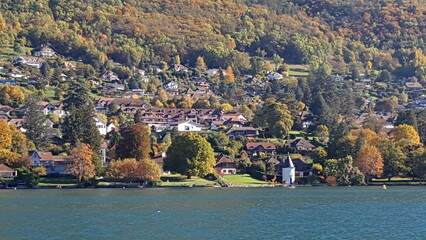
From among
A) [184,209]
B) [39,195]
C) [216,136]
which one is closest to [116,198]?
[39,195]

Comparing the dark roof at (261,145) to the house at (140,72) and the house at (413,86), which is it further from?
the house at (413,86)

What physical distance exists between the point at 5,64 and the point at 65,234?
11256 cm

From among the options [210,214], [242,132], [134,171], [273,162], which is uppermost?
[242,132]

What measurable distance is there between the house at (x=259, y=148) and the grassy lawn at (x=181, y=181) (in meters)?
16.0

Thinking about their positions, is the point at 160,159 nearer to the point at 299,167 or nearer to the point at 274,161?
the point at 274,161

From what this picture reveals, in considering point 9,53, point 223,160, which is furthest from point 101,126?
point 9,53

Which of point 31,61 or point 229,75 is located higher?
point 31,61

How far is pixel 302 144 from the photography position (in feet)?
345

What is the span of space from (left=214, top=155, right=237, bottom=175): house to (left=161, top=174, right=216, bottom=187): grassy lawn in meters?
6.36

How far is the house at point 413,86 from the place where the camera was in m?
181

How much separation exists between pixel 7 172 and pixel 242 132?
129 ft

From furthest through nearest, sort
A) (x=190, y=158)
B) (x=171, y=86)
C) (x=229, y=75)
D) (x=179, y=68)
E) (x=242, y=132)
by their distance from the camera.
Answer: (x=179, y=68)
(x=229, y=75)
(x=171, y=86)
(x=242, y=132)
(x=190, y=158)

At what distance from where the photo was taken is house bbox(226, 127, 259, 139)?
113688 mm

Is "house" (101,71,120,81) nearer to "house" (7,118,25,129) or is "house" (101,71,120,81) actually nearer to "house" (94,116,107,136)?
"house" (94,116,107,136)
